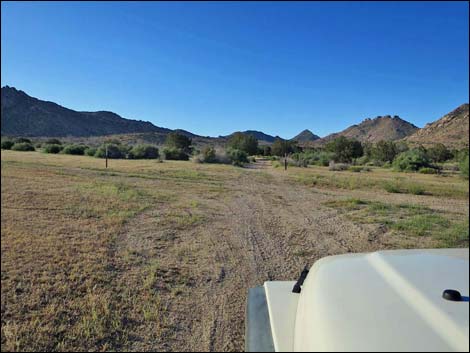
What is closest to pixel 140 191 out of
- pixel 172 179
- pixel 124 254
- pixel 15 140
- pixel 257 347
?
pixel 124 254

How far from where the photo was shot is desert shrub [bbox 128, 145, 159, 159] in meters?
3.77

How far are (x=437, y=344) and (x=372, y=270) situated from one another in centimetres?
38

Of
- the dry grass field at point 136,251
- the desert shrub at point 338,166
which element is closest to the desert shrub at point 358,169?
the desert shrub at point 338,166

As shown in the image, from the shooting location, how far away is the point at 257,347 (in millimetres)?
1172

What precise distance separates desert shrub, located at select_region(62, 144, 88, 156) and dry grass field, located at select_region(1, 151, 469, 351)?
0.08 m

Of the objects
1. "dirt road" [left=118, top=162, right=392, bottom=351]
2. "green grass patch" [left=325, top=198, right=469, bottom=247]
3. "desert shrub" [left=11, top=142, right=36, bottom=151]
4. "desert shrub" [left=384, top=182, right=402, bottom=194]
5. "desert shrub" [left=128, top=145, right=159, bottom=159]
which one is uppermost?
"desert shrub" [left=11, top=142, right=36, bottom=151]

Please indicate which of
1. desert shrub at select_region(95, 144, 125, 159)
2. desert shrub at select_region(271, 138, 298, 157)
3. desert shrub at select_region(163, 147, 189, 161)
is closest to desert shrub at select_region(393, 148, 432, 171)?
desert shrub at select_region(271, 138, 298, 157)

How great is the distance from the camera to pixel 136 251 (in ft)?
11.5

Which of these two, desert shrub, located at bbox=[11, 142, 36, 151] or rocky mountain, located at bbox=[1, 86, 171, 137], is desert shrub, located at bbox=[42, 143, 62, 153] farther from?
desert shrub, located at bbox=[11, 142, 36, 151]

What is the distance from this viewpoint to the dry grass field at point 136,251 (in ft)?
6.31

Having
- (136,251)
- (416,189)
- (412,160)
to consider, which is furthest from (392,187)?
(136,251)

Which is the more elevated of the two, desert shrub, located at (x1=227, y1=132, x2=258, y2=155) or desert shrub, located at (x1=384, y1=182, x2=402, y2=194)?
desert shrub, located at (x1=227, y1=132, x2=258, y2=155)

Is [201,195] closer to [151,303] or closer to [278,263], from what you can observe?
[278,263]

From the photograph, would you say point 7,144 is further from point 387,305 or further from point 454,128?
point 454,128
